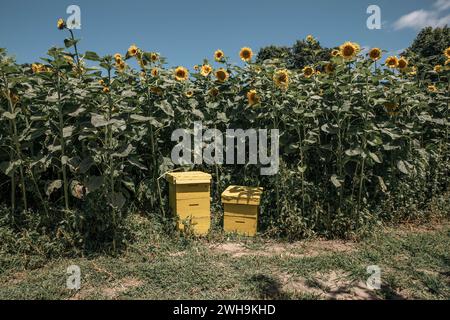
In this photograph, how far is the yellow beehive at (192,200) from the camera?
153 inches

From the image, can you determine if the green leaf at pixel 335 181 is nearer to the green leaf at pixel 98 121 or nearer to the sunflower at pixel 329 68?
the sunflower at pixel 329 68

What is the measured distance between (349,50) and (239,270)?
2594 mm

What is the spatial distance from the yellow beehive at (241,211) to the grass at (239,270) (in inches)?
8.0

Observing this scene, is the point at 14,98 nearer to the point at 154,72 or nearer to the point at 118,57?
the point at 118,57

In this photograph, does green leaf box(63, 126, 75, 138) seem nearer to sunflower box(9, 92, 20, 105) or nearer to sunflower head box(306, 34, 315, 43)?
sunflower box(9, 92, 20, 105)

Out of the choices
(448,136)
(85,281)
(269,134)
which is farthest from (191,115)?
(448,136)

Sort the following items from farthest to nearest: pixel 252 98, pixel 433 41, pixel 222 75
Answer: pixel 433 41
pixel 222 75
pixel 252 98

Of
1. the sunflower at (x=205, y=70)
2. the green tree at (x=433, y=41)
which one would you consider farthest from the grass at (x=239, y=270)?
the green tree at (x=433, y=41)

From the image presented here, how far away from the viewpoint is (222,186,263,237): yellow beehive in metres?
4.05

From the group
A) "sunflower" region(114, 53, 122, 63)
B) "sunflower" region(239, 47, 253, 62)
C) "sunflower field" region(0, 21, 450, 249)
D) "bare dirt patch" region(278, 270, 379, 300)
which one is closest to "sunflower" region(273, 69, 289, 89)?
"sunflower field" region(0, 21, 450, 249)

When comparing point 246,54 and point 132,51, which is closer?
point 132,51

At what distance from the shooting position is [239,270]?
318 centimetres

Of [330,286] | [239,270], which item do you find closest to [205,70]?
[239,270]

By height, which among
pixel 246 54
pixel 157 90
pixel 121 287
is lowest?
pixel 121 287
